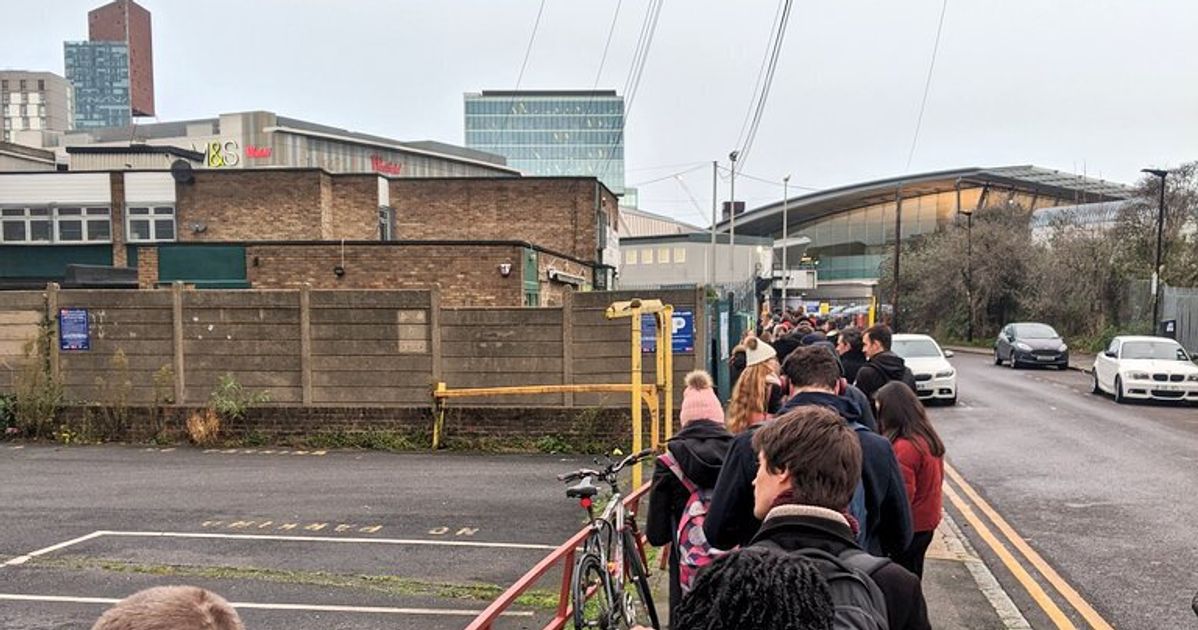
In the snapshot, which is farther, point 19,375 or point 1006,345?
point 1006,345

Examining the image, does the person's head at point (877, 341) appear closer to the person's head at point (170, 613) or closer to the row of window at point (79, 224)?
the person's head at point (170, 613)

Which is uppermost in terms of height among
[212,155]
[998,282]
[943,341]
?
[212,155]

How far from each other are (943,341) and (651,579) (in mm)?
49047

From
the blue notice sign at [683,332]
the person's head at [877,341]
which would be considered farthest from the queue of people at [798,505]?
the blue notice sign at [683,332]

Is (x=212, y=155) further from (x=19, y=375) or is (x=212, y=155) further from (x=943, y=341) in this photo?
(x=19, y=375)

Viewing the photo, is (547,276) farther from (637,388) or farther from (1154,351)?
(637,388)

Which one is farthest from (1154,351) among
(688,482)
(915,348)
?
(688,482)

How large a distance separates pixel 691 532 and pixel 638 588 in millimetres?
1469

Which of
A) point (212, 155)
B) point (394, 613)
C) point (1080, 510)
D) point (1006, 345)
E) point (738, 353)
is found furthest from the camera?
point (212, 155)

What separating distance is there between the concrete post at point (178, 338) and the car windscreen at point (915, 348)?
14040 millimetres

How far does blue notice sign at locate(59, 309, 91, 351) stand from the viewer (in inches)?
557

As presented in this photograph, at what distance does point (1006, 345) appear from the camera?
3089 cm

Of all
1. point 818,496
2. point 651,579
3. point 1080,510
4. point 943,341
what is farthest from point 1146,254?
point 818,496

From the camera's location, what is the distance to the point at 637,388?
9.07 m
